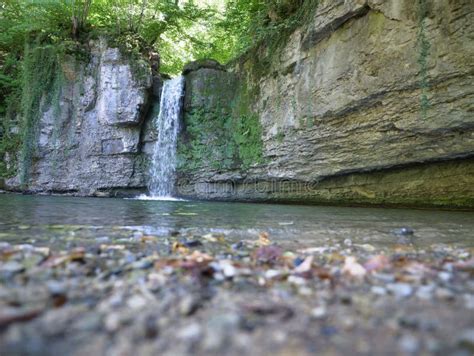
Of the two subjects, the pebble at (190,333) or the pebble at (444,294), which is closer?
the pebble at (190,333)

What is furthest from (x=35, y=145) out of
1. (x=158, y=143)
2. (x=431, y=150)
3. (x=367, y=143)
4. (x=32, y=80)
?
(x=431, y=150)

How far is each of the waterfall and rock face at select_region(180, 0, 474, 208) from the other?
356 cm

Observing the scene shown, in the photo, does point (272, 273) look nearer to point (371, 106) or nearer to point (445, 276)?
point (445, 276)

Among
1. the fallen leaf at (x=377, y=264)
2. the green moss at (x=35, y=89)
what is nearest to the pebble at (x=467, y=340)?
the fallen leaf at (x=377, y=264)

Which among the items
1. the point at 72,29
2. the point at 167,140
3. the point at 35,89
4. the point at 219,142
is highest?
the point at 72,29

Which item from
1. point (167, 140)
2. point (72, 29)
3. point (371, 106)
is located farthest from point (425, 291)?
point (72, 29)

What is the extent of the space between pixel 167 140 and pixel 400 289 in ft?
38.4

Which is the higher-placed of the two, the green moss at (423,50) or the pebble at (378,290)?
the green moss at (423,50)

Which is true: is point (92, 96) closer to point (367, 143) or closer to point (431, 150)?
point (367, 143)

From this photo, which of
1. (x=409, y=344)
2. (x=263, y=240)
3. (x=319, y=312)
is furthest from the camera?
(x=263, y=240)

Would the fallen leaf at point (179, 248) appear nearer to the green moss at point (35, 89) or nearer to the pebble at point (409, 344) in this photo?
the pebble at point (409, 344)

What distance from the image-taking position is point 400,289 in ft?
4.88

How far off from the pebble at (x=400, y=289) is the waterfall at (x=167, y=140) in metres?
11.2

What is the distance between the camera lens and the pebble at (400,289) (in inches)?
56.1
